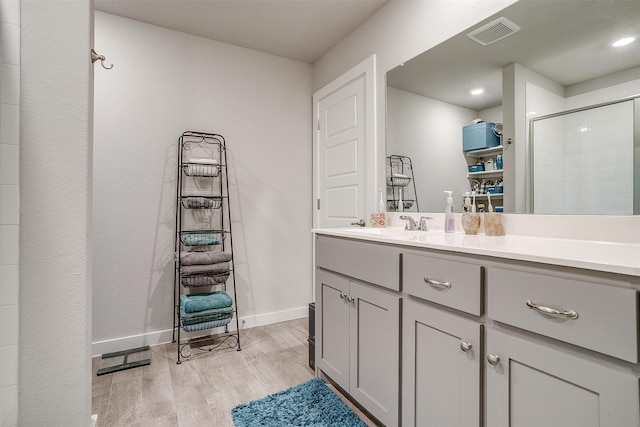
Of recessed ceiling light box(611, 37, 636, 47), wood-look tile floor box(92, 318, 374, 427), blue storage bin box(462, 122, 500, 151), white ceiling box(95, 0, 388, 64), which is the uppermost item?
white ceiling box(95, 0, 388, 64)

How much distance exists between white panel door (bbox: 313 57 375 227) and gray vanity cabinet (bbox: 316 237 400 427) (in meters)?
0.79

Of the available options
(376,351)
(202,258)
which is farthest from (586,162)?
(202,258)

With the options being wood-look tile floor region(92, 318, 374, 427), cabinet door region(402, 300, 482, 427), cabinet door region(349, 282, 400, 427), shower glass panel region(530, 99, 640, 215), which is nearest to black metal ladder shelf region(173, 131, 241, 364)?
wood-look tile floor region(92, 318, 374, 427)

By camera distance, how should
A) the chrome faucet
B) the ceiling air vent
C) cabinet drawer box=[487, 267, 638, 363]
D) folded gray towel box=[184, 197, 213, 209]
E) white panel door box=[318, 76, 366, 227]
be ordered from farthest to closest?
white panel door box=[318, 76, 366, 227]
folded gray towel box=[184, 197, 213, 209]
the chrome faucet
the ceiling air vent
cabinet drawer box=[487, 267, 638, 363]

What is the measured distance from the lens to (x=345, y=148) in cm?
271

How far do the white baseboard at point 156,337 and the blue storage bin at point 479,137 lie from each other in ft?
7.25

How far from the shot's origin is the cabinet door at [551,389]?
2.44ft

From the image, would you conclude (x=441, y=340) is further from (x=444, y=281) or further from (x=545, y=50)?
(x=545, y=50)

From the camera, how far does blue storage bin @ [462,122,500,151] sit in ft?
5.31

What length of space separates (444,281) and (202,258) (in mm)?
1785

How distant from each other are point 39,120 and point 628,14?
84.8 inches

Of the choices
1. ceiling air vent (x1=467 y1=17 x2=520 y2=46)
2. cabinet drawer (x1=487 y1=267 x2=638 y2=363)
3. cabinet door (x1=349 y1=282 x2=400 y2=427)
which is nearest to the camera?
cabinet drawer (x1=487 y1=267 x2=638 y2=363)

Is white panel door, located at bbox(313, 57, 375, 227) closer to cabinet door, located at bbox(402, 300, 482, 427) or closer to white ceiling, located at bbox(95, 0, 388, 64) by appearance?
white ceiling, located at bbox(95, 0, 388, 64)

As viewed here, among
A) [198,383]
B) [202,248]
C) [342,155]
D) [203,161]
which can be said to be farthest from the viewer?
[342,155]
